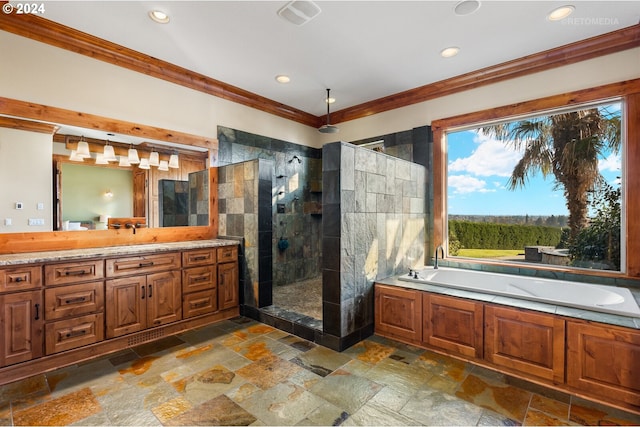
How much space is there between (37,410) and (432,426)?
101 inches

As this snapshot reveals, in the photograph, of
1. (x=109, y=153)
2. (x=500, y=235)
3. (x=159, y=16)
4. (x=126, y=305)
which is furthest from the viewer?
(x=500, y=235)

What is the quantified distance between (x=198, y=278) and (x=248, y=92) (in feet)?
8.78

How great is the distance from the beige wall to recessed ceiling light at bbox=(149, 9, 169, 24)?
87 centimetres

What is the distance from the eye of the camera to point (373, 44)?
119 inches

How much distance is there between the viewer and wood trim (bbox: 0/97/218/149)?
259 cm

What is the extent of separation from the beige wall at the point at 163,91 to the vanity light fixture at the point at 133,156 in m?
0.35

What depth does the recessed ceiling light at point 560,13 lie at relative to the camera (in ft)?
8.10

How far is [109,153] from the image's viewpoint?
314cm

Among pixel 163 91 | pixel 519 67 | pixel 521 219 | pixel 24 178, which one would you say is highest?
pixel 519 67

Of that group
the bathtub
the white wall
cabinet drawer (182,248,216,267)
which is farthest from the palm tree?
the white wall

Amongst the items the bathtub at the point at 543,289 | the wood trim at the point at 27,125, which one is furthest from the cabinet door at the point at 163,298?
the bathtub at the point at 543,289

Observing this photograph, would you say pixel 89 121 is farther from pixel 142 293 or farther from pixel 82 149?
pixel 142 293

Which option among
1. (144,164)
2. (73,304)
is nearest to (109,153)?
(144,164)

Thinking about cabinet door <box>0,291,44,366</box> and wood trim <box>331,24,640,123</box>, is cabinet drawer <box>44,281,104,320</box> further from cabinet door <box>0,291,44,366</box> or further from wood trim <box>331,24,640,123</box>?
wood trim <box>331,24,640,123</box>
